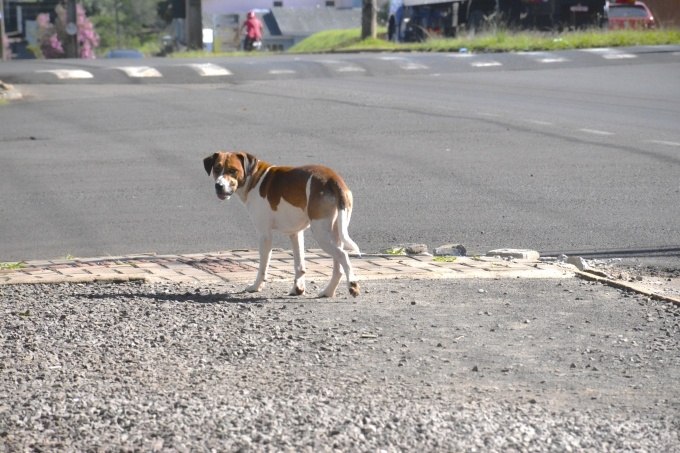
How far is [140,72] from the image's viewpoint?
25.5 metres

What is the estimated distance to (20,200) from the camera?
1141 cm

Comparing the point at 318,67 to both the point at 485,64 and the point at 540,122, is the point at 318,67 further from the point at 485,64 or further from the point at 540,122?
the point at 540,122

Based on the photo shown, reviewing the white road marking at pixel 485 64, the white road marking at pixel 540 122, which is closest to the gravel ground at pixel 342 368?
Answer: the white road marking at pixel 540 122

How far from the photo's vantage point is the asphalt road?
32.9 feet

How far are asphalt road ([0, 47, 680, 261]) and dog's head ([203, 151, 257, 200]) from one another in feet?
6.46

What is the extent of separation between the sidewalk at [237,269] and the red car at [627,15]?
2888 centimetres

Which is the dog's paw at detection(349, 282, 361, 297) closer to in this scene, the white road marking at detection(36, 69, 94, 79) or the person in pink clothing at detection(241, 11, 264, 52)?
the white road marking at detection(36, 69, 94, 79)

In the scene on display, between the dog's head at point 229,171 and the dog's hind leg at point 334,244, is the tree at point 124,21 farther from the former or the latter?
the dog's hind leg at point 334,244

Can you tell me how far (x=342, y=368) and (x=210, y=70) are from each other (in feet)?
66.7

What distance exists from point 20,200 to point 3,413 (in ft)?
22.0

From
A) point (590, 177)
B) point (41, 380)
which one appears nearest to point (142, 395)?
point (41, 380)

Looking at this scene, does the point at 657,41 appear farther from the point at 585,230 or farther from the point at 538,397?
the point at 538,397

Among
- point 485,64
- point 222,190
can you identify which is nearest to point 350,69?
point 485,64

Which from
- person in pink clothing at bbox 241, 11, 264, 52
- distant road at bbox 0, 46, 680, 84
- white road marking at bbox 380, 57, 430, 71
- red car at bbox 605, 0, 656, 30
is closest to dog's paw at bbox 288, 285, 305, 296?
distant road at bbox 0, 46, 680, 84
